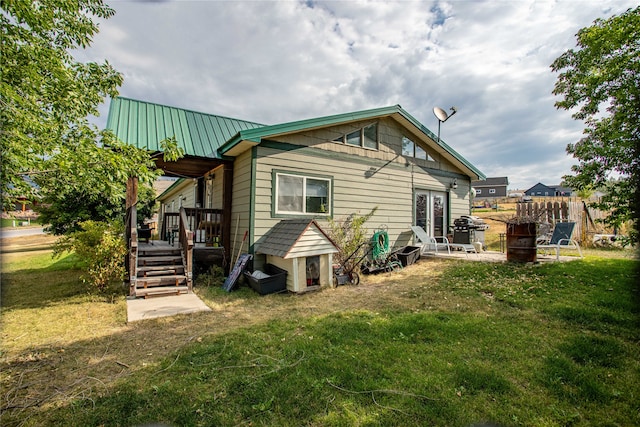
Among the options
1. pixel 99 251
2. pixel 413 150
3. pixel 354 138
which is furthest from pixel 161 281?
pixel 413 150

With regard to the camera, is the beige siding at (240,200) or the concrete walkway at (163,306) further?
the beige siding at (240,200)

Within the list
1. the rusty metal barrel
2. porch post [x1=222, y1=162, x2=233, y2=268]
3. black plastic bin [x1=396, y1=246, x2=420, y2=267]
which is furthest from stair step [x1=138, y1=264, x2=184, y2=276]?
the rusty metal barrel

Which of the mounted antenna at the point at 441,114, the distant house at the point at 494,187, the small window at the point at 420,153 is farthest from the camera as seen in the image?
the distant house at the point at 494,187

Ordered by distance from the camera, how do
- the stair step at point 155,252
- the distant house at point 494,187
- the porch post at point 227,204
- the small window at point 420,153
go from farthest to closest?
1. the distant house at point 494,187
2. the small window at point 420,153
3. the porch post at point 227,204
4. the stair step at point 155,252

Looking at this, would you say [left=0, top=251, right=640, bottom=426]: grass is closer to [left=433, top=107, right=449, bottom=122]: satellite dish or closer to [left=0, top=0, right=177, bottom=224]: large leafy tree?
[left=0, top=0, right=177, bottom=224]: large leafy tree

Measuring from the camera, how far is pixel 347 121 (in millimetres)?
7957

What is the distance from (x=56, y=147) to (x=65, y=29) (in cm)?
213

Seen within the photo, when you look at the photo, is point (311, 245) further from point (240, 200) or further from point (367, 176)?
point (367, 176)

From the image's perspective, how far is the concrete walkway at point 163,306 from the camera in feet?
14.8

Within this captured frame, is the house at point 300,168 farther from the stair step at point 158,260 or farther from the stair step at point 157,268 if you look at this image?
the stair step at point 157,268

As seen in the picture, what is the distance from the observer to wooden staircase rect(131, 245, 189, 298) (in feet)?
18.7

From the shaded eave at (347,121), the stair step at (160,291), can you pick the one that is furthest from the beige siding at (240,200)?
the stair step at (160,291)

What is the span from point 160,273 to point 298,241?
3.06 m

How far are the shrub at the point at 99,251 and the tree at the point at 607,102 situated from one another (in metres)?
9.08
